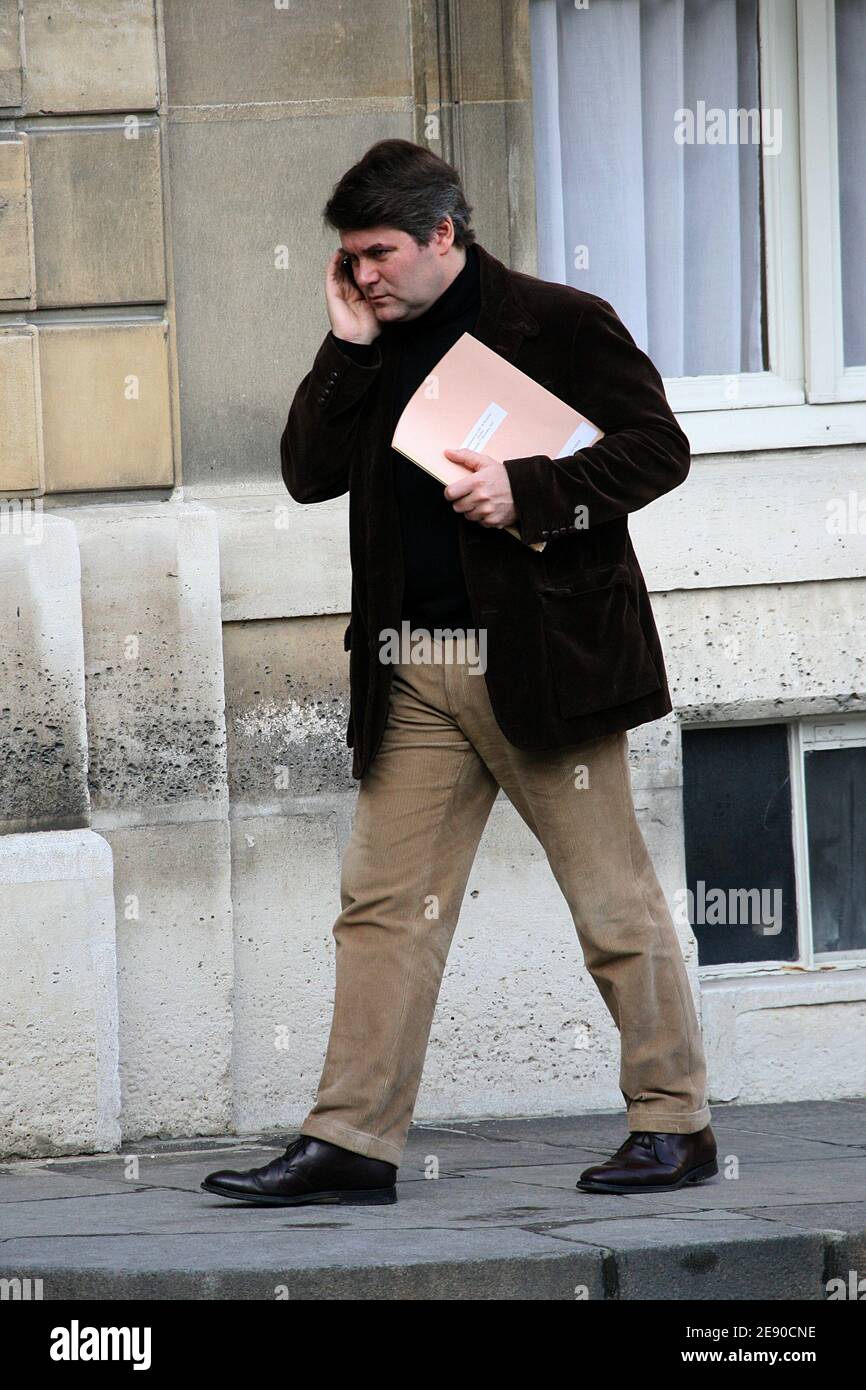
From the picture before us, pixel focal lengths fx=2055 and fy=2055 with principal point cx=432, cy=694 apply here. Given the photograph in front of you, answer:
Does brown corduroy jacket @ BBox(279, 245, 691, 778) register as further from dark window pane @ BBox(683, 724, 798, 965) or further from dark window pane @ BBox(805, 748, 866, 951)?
dark window pane @ BBox(805, 748, 866, 951)

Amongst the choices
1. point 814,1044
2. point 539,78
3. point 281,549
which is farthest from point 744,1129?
point 539,78

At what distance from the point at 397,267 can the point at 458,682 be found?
0.82 metres

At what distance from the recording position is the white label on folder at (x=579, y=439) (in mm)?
4086

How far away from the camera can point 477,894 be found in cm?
554

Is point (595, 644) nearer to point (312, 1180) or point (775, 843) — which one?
point (312, 1180)

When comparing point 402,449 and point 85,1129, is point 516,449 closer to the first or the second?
point 402,449

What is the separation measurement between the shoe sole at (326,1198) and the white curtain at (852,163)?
303cm

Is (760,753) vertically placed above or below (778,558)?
below

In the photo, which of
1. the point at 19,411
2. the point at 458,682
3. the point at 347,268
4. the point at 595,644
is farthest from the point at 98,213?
the point at 595,644

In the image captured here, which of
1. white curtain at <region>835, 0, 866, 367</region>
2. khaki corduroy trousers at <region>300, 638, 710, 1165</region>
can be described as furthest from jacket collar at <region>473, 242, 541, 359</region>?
white curtain at <region>835, 0, 866, 367</region>

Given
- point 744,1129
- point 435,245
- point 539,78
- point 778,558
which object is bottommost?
point 744,1129

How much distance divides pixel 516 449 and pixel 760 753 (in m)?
2.14

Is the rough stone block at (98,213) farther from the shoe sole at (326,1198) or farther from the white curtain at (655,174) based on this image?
the shoe sole at (326,1198)

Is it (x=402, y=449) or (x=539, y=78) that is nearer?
(x=402, y=449)
